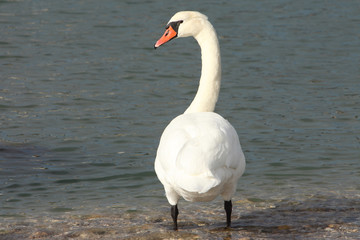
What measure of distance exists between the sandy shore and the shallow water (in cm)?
18

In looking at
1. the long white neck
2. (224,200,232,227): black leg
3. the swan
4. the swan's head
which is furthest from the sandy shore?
the swan's head

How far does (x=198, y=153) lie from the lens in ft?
20.2

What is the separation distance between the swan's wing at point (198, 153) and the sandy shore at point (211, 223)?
2.61 ft

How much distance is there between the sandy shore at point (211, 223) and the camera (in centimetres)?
713

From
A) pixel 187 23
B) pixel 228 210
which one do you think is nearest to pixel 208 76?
pixel 187 23

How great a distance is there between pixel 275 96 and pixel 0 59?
19.0 feet

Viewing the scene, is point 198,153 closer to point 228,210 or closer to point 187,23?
point 228,210

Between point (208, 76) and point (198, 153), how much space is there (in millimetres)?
1605

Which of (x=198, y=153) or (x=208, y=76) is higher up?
(x=208, y=76)

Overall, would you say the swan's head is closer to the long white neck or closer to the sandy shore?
the long white neck

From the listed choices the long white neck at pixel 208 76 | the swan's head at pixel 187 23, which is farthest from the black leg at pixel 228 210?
the swan's head at pixel 187 23

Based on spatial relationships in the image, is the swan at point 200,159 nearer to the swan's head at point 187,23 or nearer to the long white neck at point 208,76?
the long white neck at point 208,76

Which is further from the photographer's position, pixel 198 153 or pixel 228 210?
pixel 228 210

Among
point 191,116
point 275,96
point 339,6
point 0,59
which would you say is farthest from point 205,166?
point 339,6
